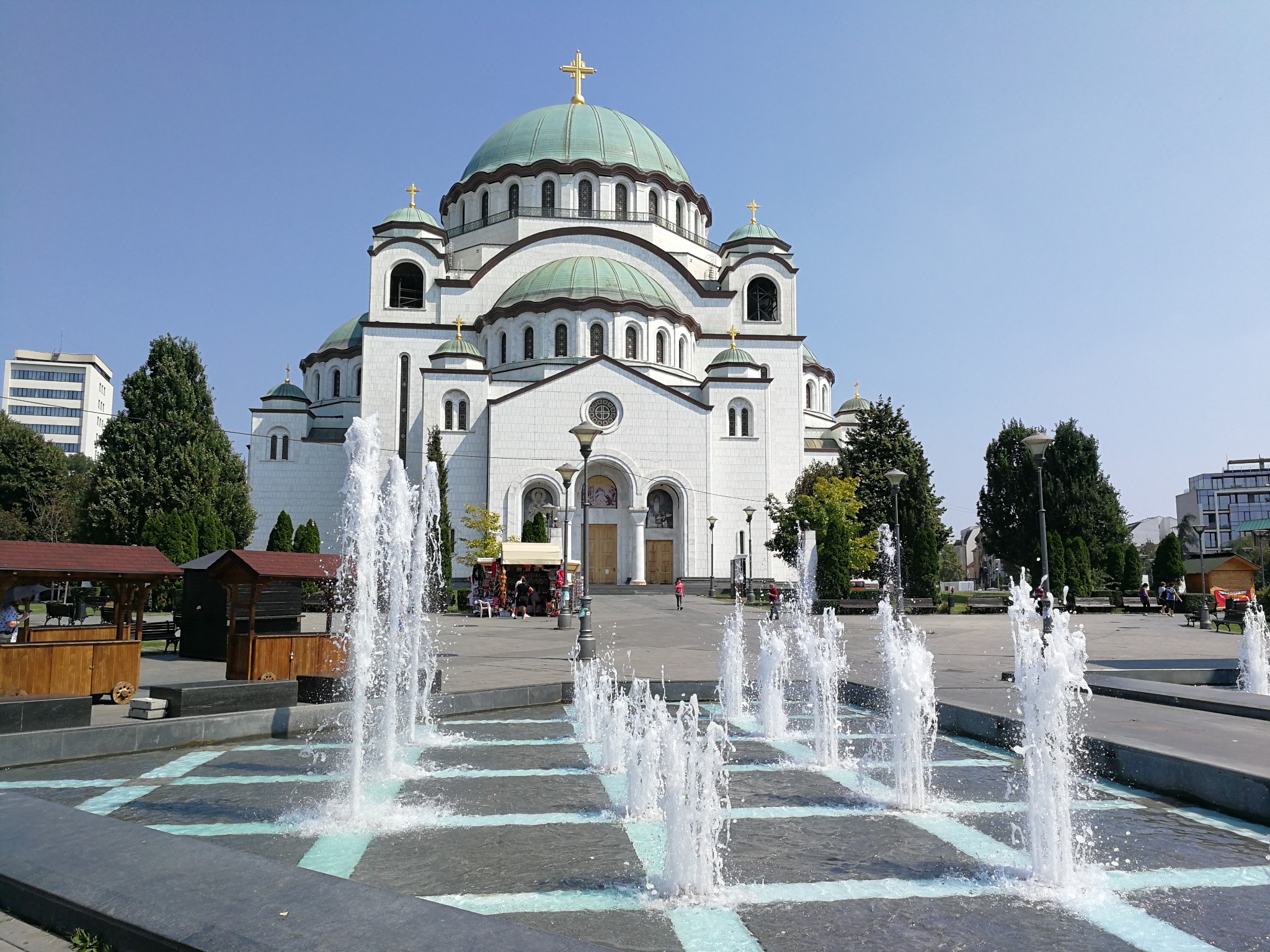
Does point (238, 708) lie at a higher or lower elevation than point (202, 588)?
lower

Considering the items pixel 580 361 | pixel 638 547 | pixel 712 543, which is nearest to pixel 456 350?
pixel 580 361

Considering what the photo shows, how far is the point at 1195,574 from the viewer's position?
3762 cm

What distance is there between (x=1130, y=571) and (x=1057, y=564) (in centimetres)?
685

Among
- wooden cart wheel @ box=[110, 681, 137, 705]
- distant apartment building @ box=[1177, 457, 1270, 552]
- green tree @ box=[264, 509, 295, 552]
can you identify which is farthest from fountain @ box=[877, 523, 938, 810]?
distant apartment building @ box=[1177, 457, 1270, 552]

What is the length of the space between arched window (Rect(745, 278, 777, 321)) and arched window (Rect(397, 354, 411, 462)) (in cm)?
1731

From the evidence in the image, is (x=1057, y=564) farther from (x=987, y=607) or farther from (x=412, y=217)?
(x=412, y=217)

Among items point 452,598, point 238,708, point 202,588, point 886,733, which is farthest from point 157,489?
point 886,733

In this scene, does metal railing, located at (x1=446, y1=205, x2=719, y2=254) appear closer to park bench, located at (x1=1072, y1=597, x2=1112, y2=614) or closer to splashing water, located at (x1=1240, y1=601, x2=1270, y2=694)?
park bench, located at (x1=1072, y1=597, x2=1112, y2=614)

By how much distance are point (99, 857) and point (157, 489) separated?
2907 centimetres

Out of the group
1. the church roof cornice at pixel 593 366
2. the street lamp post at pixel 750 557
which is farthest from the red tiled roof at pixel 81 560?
the church roof cornice at pixel 593 366

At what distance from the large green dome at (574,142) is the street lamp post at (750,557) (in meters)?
19.5

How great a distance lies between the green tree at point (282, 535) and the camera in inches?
1437

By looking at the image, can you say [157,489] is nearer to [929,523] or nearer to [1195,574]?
[929,523]

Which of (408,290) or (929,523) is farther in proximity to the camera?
(408,290)
